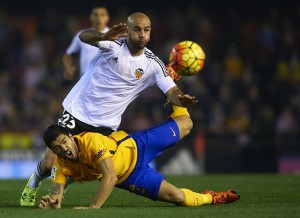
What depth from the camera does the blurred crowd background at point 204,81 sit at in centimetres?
1659

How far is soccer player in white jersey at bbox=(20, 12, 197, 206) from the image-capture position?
8773mm

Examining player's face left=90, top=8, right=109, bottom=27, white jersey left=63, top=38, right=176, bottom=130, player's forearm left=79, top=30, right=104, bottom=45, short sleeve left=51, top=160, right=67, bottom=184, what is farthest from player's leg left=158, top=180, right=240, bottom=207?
player's face left=90, top=8, right=109, bottom=27

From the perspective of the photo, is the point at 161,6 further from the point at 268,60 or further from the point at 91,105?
the point at 91,105

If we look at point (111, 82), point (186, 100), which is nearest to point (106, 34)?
point (111, 82)

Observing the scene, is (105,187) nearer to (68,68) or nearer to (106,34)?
(106,34)

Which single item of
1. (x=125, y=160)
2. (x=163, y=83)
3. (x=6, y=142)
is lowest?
(x=6, y=142)

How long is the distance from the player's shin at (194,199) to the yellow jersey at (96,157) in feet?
2.14

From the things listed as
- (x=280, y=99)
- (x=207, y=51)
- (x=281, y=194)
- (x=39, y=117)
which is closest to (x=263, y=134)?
(x=280, y=99)

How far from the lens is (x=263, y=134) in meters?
16.7

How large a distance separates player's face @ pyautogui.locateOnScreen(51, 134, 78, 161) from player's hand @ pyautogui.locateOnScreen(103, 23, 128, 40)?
1.18 meters

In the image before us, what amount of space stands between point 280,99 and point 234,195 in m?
10.0

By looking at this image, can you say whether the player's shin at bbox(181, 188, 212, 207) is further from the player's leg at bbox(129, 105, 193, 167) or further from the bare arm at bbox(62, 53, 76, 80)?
the bare arm at bbox(62, 53, 76, 80)

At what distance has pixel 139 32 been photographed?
8.62 m

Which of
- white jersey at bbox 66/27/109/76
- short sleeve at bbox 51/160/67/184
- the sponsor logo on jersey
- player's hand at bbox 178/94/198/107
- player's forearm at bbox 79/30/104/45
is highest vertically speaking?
player's forearm at bbox 79/30/104/45
